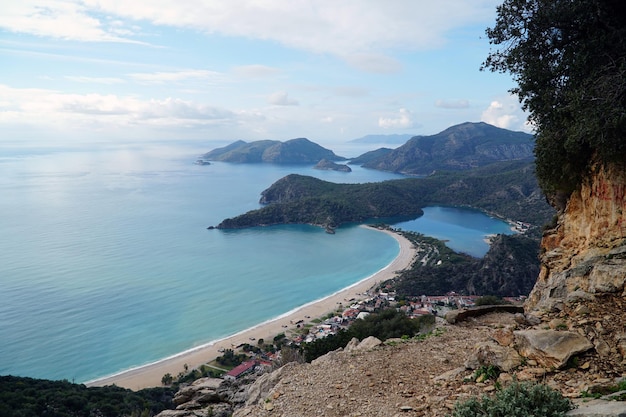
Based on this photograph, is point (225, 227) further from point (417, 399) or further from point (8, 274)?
point (417, 399)

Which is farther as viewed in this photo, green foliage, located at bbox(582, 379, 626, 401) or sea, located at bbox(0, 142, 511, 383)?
sea, located at bbox(0, 142, 511, 383)

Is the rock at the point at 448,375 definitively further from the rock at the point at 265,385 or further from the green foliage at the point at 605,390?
the rock at the point at 265,385

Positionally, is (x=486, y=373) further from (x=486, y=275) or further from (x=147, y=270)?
(x=147, y=270)

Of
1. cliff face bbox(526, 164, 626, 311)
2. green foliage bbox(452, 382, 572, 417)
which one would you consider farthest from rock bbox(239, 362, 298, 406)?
cliff face bbox(526, 164, 626, 311)

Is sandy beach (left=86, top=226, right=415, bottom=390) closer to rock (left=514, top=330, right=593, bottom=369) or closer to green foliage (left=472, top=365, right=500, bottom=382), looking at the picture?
green foliage (left=472, top=365, right=500, bottom=382)

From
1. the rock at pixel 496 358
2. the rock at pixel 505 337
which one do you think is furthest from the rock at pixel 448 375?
the rock at pixel 505 337

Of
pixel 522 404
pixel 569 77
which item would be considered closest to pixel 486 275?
pixel 569 77
